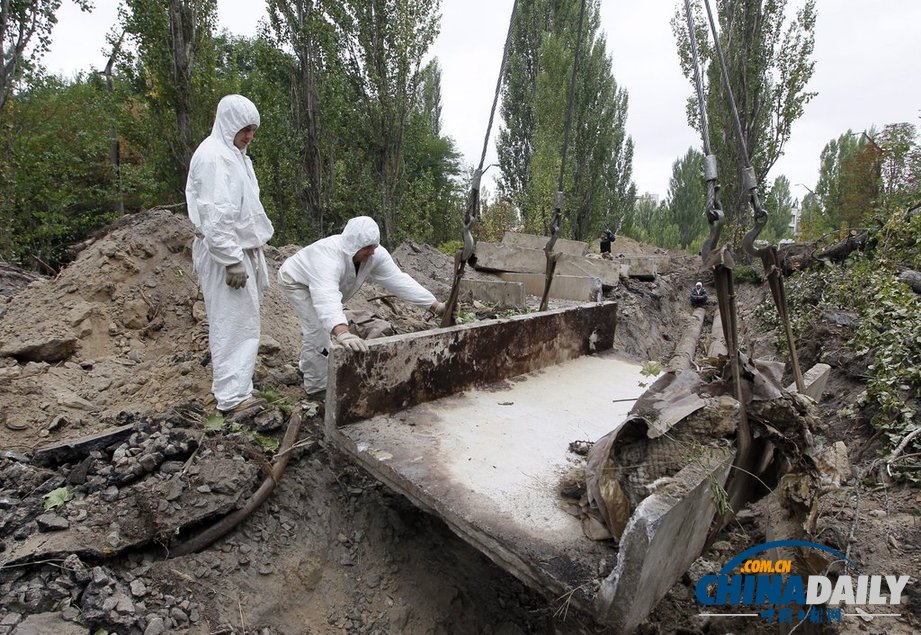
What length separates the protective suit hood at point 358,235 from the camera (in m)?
3.24

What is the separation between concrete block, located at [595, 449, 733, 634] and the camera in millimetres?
1522

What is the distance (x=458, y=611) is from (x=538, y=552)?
1038 millimetres

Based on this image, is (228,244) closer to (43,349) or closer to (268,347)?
(268,347)

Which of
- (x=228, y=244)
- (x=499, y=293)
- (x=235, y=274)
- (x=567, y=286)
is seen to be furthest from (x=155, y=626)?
(x=567, y=286)

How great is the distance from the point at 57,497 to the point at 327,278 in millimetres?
1675

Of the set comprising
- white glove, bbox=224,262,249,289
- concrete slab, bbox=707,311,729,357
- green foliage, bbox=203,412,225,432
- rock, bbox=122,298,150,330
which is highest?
white glove, bbox=224,262,249,289

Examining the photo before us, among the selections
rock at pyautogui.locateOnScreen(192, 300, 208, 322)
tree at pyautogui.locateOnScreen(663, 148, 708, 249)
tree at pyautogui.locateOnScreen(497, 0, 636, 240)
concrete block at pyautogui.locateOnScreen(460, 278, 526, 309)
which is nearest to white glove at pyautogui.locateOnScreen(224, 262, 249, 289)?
rock at pyautogui.locateOnScreen(192, 300, 208, 322)

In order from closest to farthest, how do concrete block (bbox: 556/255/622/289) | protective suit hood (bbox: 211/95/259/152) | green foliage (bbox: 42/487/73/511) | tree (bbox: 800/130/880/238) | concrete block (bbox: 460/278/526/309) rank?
green foliage (bbox: 42/487/73/511), protective suit hood (bbox: 211/95/259/152), concrete block (bbox: 460/278/526/309), concrete block (bbox: 556/255/622/289), tree (bbox: 800/130/880/238)

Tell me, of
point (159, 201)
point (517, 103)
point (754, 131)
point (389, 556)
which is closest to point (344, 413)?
point (389, 556)

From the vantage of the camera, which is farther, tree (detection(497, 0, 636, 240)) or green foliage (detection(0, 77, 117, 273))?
tree (detection(497, 0, 636, 240))

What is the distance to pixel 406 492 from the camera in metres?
2.22

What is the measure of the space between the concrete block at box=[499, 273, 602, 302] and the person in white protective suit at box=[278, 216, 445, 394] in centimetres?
350

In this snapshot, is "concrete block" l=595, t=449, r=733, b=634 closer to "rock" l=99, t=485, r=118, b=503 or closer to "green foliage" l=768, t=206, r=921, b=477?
"green foliage" l=768, t=206, r=921, b=477

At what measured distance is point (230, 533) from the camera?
2.48 m
